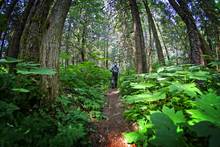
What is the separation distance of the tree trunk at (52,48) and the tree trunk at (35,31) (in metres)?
0.45

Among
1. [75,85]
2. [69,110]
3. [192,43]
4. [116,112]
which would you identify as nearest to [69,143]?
[69,110]

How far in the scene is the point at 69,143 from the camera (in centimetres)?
378

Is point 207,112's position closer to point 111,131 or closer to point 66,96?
point 111,131

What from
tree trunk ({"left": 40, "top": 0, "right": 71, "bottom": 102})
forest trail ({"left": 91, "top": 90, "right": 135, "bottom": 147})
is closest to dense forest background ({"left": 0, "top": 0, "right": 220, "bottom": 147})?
tree trunk ({"left": 40, "top": 0, "right": 71, "bottom": 102})

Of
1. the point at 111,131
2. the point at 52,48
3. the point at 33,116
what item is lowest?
the point at 111,131

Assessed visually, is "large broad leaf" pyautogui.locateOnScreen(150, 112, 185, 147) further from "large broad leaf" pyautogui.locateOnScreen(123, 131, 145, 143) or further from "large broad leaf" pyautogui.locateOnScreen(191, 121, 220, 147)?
"large broad leaf" pyautogui.locateOnScreen(123, 131, 145, 143)

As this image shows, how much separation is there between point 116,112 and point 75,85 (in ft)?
7.97

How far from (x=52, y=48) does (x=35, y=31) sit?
0.95 m

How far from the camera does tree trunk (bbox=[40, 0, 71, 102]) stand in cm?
552

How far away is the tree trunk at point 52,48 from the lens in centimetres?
552

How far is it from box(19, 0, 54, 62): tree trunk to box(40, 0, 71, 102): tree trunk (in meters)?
0.45

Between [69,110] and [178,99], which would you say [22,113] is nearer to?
[69,110]

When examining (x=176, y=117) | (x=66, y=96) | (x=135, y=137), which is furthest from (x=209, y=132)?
(x=66, y=96)

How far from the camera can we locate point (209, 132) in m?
1.77
